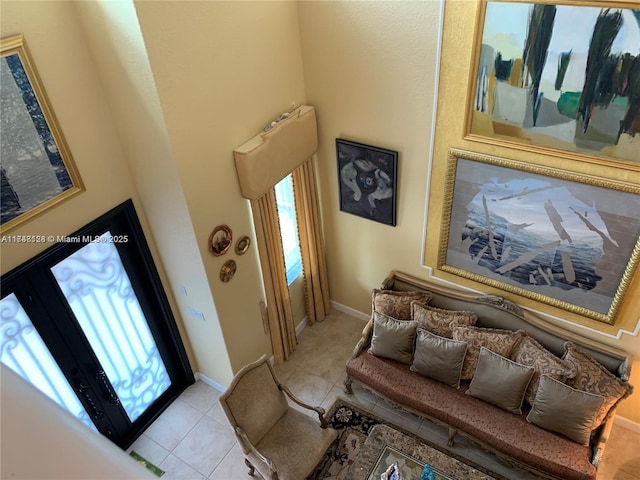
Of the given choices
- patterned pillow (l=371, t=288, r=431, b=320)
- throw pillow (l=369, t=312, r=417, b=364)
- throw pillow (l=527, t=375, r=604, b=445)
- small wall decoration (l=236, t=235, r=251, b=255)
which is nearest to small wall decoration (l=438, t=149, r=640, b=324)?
patterned pillow (l=371, t=288, r=431, b=320)

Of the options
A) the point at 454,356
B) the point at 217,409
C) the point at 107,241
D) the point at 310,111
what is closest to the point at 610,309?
the point at 454,356

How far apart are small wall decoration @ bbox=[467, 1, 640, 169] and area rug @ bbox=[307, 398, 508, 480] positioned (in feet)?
8.79

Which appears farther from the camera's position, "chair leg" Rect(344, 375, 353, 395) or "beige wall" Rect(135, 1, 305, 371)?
"chair leg" Rect(344, 375, 353, 395)

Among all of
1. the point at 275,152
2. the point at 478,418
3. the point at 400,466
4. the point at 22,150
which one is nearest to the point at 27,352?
the point at 22,150

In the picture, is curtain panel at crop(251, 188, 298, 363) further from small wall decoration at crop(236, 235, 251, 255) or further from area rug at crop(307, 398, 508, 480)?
area rug at crop(307, 398, 508, 480)

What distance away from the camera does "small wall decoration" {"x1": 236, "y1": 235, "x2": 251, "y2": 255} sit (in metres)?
4.46

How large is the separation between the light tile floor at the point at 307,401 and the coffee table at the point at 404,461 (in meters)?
0.74

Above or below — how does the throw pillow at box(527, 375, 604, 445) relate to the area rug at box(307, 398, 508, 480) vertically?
above

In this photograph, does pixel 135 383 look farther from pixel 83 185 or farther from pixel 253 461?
pixel 83 185

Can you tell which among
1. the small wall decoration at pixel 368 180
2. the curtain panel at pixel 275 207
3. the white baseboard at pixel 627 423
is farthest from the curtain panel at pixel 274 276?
the white baseboard at pixel 627 423

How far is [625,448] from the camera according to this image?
4531 mm

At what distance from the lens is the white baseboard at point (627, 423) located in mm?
4605

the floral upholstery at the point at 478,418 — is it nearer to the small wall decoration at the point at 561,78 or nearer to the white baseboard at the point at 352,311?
the white baseboard at the point at 352,311

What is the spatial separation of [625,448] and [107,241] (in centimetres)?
480
